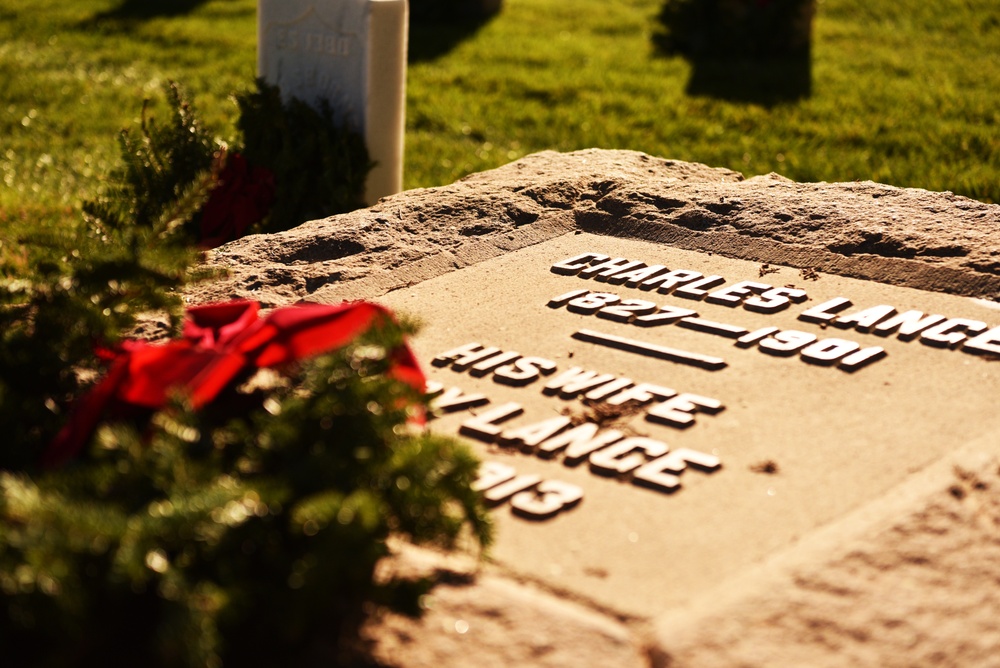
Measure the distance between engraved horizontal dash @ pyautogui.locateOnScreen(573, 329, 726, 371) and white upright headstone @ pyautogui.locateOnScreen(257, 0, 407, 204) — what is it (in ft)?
6.77

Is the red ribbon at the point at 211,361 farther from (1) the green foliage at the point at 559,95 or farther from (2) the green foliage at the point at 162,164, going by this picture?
(1) the green foliage at the point at 559,95

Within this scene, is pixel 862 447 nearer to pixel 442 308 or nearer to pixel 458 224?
pixel 442 308

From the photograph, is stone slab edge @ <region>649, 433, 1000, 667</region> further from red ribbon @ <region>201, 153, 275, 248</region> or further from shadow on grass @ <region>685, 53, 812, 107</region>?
shadow on grass @ <region>685, 53, 812, 107</region>

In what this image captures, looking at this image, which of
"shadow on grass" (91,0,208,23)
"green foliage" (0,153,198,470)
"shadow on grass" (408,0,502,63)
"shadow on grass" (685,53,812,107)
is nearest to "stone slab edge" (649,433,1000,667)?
"green foliage" (0,153,198,470)

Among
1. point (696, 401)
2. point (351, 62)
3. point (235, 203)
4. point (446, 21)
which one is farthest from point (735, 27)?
point (696, 401)

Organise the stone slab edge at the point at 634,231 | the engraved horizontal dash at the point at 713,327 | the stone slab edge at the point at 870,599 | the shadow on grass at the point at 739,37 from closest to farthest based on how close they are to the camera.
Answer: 1. the stone slab edge at the point at 870,599
2. the engraved horizontal dash at the point at 713,327
3. the stone slab edge at the point at 634,231
4. the shadow on grass at the point at 739,37

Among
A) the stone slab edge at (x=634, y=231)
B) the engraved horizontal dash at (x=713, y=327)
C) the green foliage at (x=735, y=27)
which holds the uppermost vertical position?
the green foliage at (x=735, y=27)

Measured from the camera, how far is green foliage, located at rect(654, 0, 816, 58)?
28.7 ft

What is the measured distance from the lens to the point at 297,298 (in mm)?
3258

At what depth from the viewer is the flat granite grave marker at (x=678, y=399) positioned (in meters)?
2.05

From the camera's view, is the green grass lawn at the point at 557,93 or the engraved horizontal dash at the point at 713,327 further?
the green grass lawn at the point at 557,93

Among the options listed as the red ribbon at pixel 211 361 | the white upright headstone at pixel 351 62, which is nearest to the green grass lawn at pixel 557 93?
the white upright headstone at pixel 351 62

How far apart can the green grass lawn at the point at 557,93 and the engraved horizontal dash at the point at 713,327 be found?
2.90 meters

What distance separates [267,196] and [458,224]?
1.13 meters
